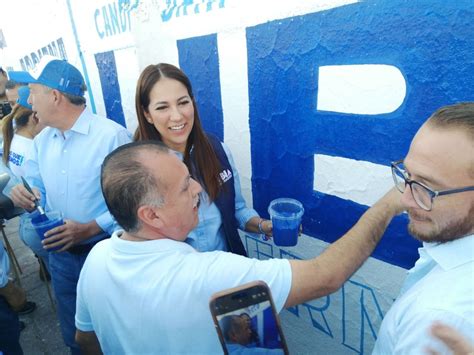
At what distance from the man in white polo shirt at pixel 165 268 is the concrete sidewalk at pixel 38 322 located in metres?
2.17

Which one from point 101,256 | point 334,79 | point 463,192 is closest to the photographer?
point 463,192

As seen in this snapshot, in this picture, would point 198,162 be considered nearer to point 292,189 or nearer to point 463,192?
point 292,189

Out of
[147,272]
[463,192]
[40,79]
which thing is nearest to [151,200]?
[147,272]

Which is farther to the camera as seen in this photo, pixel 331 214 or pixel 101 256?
pixel 331 214

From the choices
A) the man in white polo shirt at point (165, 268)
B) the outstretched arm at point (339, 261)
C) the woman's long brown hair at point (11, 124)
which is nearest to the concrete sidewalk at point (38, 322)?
the woman's long brown hair at point (11, 124)

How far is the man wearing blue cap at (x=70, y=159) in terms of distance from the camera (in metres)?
2.02

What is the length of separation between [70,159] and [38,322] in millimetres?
1999

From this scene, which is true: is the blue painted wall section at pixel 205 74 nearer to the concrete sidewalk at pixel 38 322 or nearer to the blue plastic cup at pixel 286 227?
the blue plastic cup at pixel 286 227

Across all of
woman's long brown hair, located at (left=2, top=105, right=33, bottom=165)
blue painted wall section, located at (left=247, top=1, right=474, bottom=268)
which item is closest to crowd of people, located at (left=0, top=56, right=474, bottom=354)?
blue painted wall section, located at (left=247, top=1, right=474, bottom=268)

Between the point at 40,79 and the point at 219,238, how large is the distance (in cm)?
156

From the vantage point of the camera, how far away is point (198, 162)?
1.67m

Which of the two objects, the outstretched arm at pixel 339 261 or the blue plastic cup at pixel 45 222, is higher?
the outstretched arm at pixel 339 261

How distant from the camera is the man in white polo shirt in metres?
0.96

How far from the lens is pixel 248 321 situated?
34.8 inches
